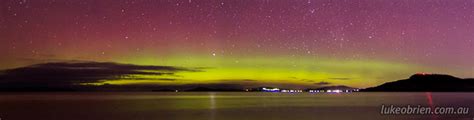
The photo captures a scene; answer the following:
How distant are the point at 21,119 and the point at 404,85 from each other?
122 m

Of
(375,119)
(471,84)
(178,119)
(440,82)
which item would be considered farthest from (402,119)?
(471,84)

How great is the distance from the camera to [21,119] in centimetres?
3497

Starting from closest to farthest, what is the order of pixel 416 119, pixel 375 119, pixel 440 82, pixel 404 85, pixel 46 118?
pixel 416 119 < pixel 375 119 < pixel 46 118 < pixel 440 82 < pixel 404 85

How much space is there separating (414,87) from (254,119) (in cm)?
10333

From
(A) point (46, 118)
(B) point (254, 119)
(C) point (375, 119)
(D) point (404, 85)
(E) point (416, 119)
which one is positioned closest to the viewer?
(E) point (416, 119)

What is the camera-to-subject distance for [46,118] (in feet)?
119

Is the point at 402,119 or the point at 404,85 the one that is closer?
the point at 402,119

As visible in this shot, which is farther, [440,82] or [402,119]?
[440,82]

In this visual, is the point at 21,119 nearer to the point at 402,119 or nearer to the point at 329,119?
the point at 329,119

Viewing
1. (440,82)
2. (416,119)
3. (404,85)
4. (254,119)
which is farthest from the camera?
(404,85)

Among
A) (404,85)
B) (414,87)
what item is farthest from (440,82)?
(404,85)

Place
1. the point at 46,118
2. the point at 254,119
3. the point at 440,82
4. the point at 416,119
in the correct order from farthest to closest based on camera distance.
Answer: the point at 440,82
the point at 46,118
the point at 254,119
the point at 416,119

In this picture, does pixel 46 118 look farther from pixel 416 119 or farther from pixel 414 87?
pixel 414 87

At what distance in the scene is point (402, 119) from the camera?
27328 mm
